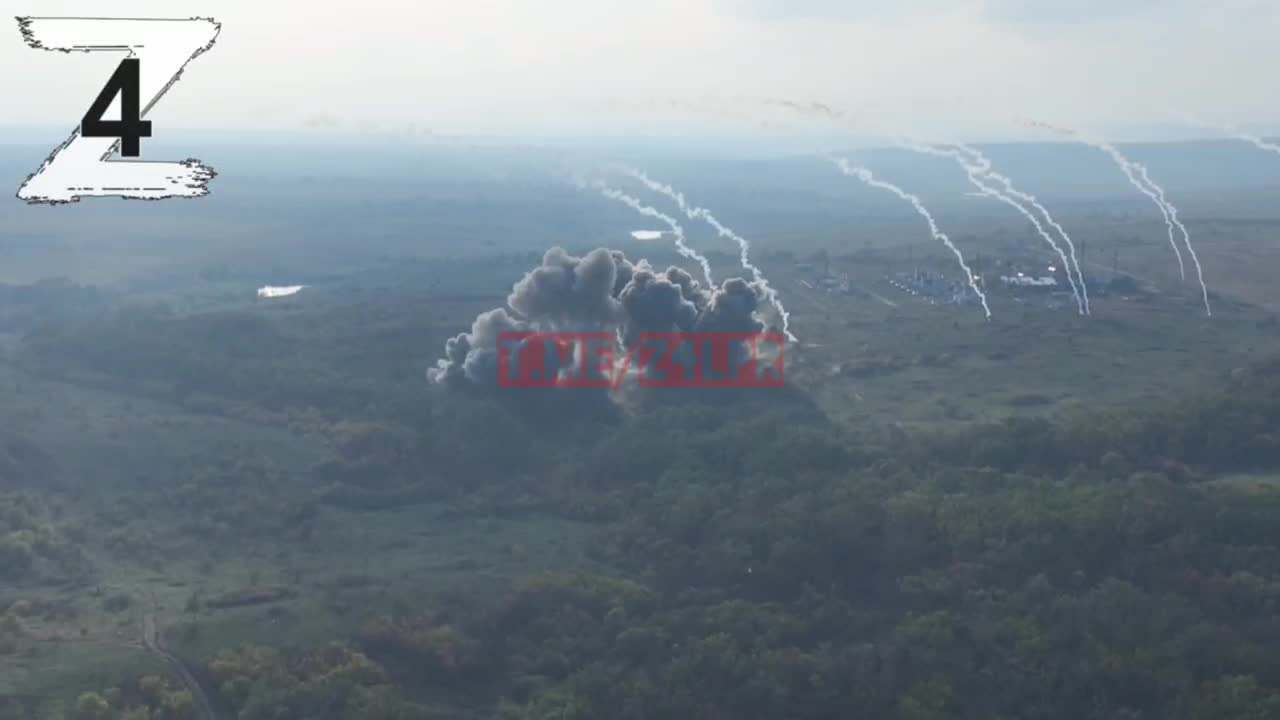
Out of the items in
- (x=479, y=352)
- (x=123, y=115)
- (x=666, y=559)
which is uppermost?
(x=123, y=115)

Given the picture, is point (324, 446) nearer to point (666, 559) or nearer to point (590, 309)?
point (590, 309)

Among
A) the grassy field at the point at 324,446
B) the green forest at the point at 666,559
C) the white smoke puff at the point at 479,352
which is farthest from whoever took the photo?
the white smoke puff at the point at 479,352

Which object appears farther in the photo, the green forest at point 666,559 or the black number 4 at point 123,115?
the green forest at point 666,559

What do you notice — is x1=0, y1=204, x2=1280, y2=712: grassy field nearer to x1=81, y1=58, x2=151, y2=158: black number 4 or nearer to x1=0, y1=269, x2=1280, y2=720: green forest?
x1=0, y1=269, x2=1280, y2=720: green forest

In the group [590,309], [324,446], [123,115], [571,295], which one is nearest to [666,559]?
[324,446]

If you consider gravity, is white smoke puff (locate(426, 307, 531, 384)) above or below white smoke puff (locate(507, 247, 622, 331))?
below

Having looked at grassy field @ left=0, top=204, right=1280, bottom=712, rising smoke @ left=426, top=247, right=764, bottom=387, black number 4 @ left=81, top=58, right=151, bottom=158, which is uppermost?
black number 4 @ left=81, top=58, right=151, bottom=158

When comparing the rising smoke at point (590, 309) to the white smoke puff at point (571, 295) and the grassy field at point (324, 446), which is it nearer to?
the white smoke puff at point (571, 295)


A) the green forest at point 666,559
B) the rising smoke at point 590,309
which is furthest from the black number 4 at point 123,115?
the rising smoke at point 590,309

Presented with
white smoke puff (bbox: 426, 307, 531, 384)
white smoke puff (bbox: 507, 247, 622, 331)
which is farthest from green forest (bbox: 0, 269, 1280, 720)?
white smoke puff (bbox: 507, 247, 622, 331)
